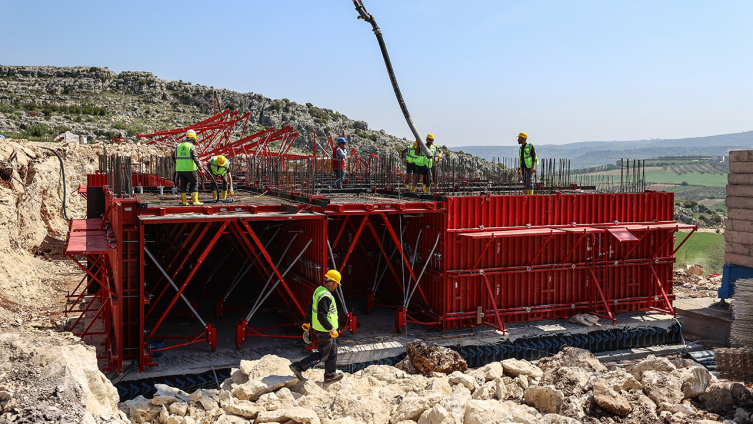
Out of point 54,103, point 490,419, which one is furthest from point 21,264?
point 54,103

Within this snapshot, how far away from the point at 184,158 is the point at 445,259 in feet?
22.7

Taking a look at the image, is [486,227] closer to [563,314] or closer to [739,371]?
[563,314]

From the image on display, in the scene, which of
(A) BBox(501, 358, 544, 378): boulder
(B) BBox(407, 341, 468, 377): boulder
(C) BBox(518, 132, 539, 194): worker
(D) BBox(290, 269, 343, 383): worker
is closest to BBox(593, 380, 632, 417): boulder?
(A) BBox(501, 358, 544, 378): boulder

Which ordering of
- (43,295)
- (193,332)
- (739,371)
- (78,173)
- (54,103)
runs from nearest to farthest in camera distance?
(739,371), (193,332), (43,295), (78,173), (54,103)

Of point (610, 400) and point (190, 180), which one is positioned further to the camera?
point (190, 180)

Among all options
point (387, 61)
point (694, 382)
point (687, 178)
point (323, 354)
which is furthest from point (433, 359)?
point (687, 178)

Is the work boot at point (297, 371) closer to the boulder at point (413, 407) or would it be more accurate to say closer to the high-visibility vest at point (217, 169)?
the boulder at point (413, 407)

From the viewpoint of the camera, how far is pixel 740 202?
17.5m

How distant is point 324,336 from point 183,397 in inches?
110

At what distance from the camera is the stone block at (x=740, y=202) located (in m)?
17.3

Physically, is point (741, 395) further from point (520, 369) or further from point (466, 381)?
point (466, 381)

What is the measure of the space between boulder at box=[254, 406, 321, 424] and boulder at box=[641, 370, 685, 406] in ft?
20.2

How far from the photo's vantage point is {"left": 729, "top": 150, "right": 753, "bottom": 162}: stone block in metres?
17.4

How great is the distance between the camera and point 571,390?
1017 cm
